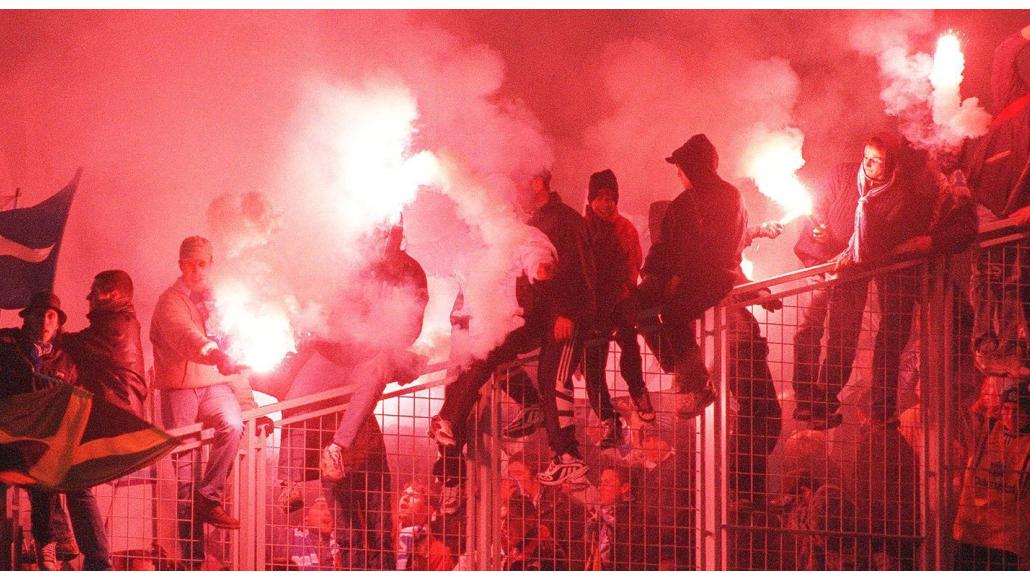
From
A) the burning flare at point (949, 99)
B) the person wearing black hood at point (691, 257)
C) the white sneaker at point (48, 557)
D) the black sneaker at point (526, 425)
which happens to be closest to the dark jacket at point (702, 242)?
the person wearing black hood at point (691, 257)

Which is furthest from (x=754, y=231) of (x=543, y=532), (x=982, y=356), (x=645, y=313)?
(x=543, y=532)

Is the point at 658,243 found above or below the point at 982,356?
above

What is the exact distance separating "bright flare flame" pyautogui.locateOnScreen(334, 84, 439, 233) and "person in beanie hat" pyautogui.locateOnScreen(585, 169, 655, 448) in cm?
74

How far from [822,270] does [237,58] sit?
2.76 meters

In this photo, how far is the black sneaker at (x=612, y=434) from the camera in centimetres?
552

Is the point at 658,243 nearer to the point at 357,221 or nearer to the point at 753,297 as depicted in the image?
the point at 753,297

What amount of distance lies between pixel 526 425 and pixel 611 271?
78 centimetres

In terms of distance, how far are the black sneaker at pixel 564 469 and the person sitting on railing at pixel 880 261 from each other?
1.13 metres

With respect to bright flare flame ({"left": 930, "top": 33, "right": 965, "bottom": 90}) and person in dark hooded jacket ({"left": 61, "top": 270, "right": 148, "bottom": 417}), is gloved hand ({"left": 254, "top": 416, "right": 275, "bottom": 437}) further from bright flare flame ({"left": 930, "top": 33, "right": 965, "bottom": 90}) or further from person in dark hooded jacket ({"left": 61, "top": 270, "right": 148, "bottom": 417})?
bright flare flame ({"left": 930, "top": 33, "right": 965, "bottom": 90})

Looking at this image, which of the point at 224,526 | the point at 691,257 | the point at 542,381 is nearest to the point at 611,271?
the point at 691,257

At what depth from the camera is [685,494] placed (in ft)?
18.2

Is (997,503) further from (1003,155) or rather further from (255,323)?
(255,323)

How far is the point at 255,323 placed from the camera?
18.1 feet

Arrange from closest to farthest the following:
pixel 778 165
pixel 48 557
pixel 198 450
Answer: pixel 48 557
pixel 198 450
pixel 778 165
